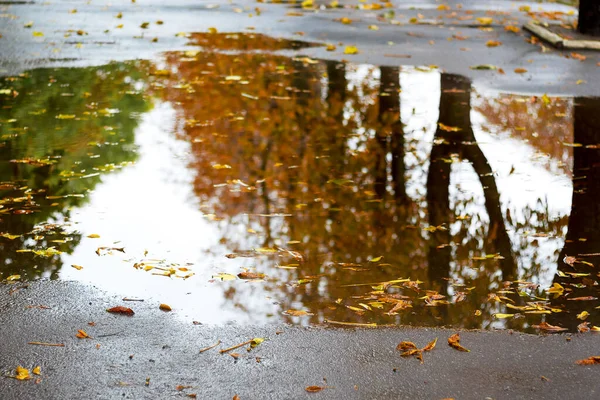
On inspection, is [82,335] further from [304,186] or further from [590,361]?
[304,186]

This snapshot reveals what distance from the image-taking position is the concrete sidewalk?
374 centimetres

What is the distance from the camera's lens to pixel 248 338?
425cm

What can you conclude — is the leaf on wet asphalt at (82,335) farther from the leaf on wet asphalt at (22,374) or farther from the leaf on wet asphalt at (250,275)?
the leaf on wet asphalt at (250,275)

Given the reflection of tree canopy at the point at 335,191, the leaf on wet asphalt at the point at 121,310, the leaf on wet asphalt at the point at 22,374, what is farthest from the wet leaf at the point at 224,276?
the leaf on wet asphalt at the point at 22,374

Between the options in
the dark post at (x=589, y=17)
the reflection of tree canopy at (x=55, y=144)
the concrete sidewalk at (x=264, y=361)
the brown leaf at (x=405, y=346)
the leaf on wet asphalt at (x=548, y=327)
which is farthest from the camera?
the dark post at (x=589, y=17)

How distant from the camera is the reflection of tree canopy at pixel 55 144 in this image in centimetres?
563

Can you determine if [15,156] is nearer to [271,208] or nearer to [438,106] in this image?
[271,208]

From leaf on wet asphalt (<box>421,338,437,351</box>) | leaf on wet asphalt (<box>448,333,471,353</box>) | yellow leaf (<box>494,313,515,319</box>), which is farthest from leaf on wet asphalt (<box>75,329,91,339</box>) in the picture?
yellow leaf (<box>494,313,515,319</box>)

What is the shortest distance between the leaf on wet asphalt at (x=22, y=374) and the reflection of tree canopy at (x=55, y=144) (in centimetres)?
117

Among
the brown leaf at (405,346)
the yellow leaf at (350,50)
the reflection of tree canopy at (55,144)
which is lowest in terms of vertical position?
the brown leaf at (405,346)

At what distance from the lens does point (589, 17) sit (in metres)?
13.3

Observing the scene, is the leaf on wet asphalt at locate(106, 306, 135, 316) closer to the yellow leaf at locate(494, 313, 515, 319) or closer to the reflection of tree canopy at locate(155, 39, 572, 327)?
the reflection of tree canopy at locate(155, 39, 572, 327)

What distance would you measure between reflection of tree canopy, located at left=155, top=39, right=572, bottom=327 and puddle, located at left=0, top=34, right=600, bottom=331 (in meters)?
0.02

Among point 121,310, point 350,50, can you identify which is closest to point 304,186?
point 121,310
